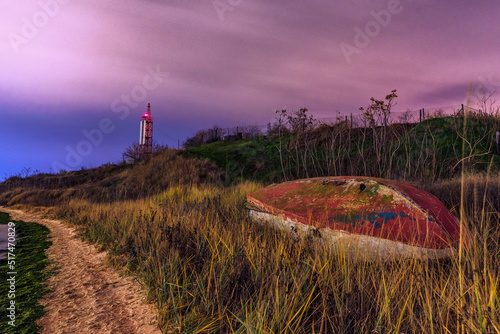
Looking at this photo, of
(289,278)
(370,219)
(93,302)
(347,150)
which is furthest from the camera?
(347,150)

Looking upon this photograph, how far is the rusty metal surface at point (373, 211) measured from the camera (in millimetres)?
2719

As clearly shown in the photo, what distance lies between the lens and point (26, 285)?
9.91 ft

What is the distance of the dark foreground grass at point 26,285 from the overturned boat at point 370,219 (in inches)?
108

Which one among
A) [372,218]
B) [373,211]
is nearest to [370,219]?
[372,218]

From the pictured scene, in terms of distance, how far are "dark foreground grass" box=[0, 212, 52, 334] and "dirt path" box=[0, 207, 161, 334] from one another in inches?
3.6

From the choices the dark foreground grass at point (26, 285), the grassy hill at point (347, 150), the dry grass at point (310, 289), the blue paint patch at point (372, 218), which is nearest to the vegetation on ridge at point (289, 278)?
the dry grass at point (310, 289)

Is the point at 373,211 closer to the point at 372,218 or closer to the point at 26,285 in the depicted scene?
the point at 372,218

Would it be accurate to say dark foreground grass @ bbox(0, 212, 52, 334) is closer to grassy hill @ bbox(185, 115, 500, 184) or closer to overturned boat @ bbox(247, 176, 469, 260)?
overturned boat @ bbox(247, 176, 469, 260)

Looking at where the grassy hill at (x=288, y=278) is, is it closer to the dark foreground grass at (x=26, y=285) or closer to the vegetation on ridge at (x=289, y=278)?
the vegetation on ridge at (x=289, y=278)

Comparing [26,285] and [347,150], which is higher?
[347,150]

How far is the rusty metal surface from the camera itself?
2.72m

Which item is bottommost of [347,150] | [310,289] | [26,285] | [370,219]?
[26,285]

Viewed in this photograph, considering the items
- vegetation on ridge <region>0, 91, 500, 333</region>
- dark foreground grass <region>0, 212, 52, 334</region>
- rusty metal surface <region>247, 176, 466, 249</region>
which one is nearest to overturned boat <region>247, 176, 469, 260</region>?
rusty metal surface <region>247, 176, 466, 249</region>

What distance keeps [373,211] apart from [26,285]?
158 inches
